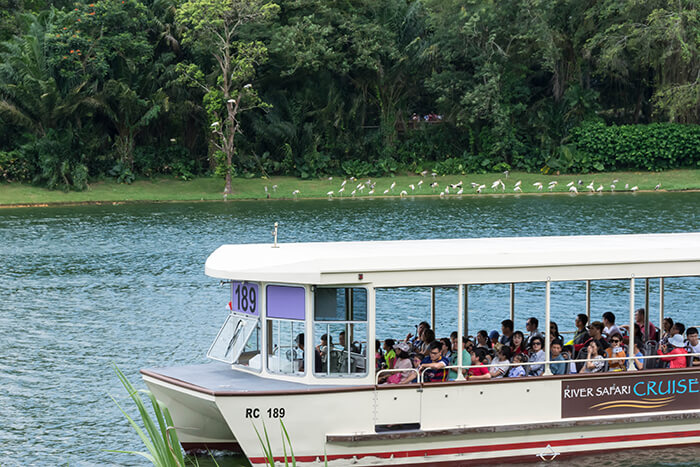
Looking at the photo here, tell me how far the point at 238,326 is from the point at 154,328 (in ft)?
37.9

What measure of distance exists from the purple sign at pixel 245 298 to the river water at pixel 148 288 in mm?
2220

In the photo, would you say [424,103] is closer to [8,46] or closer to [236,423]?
[8,46]

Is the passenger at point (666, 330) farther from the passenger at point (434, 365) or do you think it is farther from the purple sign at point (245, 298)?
the purple sign at point (245, 298)

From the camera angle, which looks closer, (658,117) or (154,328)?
(154,328)

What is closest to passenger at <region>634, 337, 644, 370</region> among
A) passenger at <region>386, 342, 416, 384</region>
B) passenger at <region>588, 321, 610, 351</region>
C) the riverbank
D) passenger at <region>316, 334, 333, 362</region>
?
passenger at <region>588, 321, 610, 351</region>

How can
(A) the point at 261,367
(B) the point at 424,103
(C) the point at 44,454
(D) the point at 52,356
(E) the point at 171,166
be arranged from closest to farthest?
(A) the point at 261,367
(C) the point at 44,454
(D) the point at 52,356
(E) the point at 171,166
(B) the point at 424,103

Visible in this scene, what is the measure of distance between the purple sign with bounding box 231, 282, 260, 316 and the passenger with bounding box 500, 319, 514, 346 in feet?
11.1

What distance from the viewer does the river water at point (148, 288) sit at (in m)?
16.1

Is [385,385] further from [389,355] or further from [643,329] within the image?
[643,329]

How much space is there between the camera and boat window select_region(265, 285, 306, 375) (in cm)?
1134

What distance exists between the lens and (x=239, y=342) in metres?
12.2

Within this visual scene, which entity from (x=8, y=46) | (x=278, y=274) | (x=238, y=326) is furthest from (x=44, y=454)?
(x=8, y=46)

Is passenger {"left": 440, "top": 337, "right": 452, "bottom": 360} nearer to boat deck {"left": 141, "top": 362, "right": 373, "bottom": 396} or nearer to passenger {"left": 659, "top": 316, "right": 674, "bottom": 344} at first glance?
boat deck {"left": 141, "top": 362, "right": 373, "bottom": 396}

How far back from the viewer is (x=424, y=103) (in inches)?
2574
